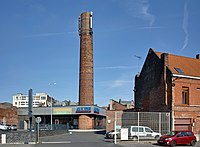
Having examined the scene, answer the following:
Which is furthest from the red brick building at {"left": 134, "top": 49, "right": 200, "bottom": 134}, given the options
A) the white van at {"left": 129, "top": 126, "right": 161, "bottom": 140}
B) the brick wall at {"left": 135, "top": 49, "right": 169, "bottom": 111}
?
the white van at {"left": 129, "top": 126, "right": 161, "bottom": 140}

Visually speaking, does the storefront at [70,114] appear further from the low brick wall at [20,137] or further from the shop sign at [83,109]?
the low brick wall at [20,137]

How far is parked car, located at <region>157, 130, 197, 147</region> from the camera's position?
28.1 metres

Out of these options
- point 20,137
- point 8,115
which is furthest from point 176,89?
point 8,115

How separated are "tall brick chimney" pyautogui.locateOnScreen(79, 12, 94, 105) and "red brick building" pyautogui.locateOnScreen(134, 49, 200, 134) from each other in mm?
25956

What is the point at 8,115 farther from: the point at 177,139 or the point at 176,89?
the point at 177,139

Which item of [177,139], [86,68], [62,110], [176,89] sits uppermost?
[86,68]

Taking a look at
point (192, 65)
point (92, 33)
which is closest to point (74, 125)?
point (92, 33)

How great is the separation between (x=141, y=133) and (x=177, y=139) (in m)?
5.01

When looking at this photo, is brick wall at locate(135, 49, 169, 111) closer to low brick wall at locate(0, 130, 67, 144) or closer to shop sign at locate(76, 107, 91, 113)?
low brick wall at locate(0, 130, 67, 144)

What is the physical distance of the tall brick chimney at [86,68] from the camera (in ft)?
224

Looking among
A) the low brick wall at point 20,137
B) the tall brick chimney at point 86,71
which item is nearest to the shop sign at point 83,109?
the tall brick chimney at point 86,71

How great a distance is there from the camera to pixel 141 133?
32.7 metres

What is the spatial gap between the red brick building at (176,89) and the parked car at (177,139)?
21.4 feet

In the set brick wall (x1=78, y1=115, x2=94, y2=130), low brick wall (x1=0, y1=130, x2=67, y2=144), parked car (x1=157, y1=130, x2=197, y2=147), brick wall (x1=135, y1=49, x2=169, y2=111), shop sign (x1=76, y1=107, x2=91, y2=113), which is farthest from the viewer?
brick wall (x1=78, y1=115, x2=94, y2=130)
